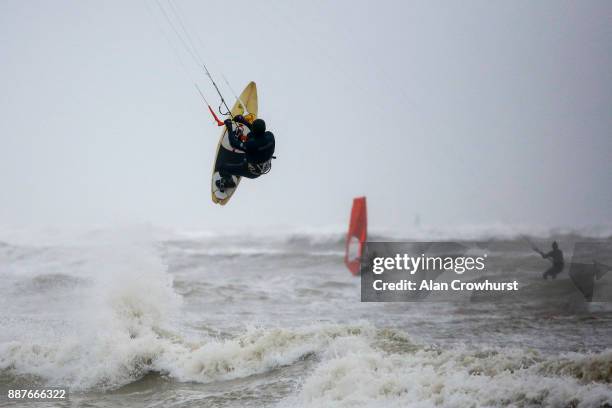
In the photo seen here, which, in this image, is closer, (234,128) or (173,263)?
(234,128)

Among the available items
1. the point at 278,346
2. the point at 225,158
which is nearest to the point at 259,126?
the point at 225,158

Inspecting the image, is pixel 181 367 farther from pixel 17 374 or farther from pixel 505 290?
pixel 505 290

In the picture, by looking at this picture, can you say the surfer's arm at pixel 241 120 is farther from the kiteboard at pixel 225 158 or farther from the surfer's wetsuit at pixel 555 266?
the surfer's wetsuit at pixel 555 266

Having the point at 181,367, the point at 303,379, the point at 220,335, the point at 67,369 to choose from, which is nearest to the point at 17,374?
the point at 67,369

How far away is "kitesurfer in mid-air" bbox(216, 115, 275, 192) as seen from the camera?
7.14 meters

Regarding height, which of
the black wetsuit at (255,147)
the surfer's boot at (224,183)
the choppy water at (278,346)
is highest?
the black wetsuit at (255,147)

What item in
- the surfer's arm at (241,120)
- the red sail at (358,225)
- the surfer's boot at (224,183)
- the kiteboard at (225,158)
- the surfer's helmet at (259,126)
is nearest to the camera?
the surfer's helmet at (259,126)

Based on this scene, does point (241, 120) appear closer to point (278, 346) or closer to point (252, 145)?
point (252, 145)

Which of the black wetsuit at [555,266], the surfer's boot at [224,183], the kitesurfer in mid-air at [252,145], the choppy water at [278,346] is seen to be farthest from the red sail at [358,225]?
the kitesurfer in mid-air at [252,145]

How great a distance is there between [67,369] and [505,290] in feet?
32.3

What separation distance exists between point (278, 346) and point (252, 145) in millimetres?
2586

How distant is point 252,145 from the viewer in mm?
7148

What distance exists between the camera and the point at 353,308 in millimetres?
11570

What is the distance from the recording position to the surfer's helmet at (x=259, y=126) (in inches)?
276
